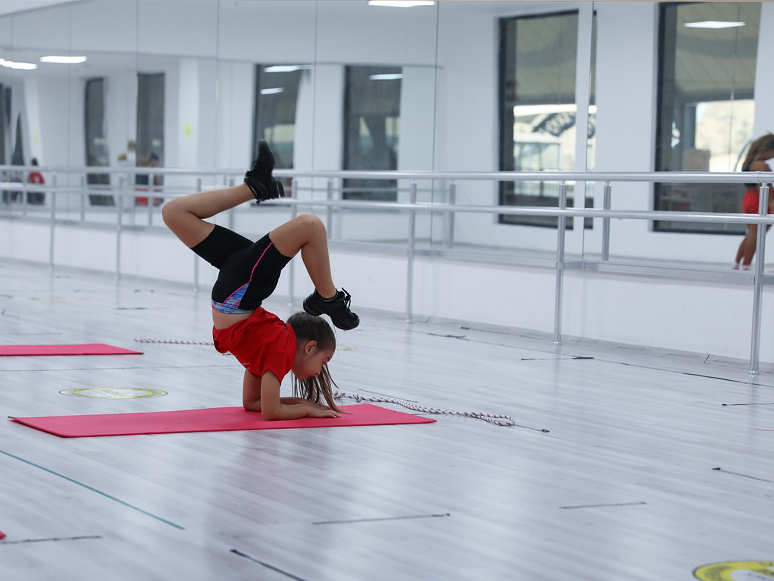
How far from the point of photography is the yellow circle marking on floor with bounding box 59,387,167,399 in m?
3.88

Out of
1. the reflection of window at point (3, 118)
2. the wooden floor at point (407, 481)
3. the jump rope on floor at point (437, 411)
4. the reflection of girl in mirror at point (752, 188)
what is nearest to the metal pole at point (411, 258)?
the wooden floor at point (407, 481)

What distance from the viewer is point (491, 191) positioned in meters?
7.57

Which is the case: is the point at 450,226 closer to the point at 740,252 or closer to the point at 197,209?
the point at 740,252

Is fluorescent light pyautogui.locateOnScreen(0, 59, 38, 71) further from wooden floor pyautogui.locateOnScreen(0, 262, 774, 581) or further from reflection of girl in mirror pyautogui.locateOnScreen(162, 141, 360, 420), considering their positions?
reflection of girl in mirror pyautogui.locateOnScreen(162, 141, 360, 420)

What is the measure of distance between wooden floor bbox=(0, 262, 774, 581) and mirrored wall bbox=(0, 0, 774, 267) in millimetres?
2096

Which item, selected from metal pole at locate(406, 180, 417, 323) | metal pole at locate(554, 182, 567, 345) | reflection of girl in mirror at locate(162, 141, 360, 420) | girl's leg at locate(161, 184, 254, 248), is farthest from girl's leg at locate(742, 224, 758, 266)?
girl's leg at locate(161, 184, 254, 248)

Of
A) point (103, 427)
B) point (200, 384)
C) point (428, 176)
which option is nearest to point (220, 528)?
point (103, 427)

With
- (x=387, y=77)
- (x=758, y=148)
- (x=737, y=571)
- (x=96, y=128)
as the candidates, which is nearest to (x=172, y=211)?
(x=737, y=571)

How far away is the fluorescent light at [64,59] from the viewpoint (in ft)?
39.5

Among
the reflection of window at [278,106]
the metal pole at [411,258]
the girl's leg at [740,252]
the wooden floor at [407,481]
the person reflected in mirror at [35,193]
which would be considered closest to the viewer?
the wooden floor at [407,481]

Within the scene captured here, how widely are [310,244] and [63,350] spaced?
6.35 ft

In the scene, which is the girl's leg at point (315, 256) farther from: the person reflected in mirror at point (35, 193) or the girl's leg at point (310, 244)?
the person reflected in mirror at point (35, 193)

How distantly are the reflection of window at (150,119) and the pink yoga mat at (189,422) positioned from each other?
7726mm

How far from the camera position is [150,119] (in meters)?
11.0
